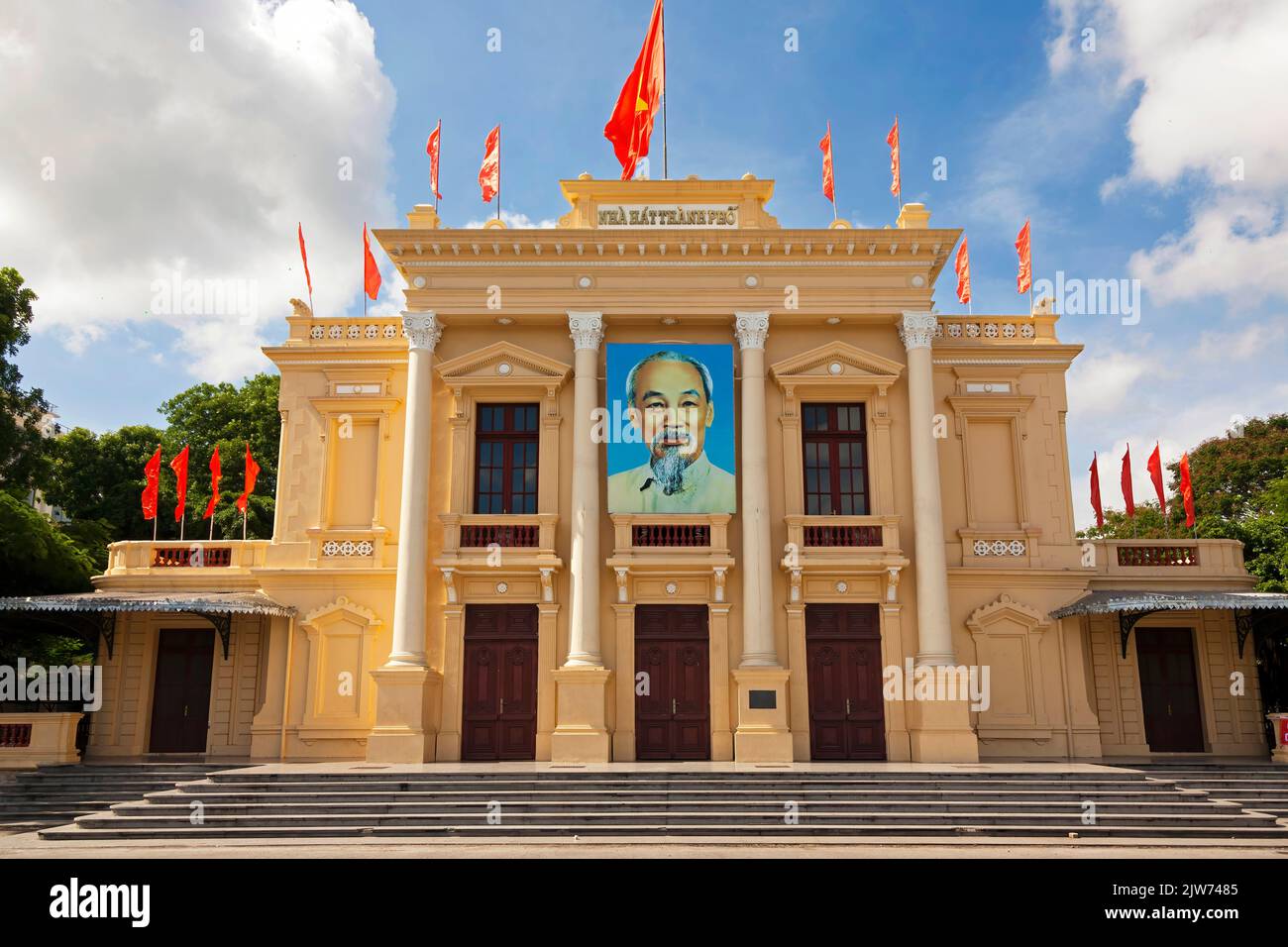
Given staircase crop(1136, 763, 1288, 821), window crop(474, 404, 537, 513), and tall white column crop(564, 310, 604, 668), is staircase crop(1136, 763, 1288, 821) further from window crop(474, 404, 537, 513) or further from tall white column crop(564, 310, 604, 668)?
window crop(474, 404, 537, 513)

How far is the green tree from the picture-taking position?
20.3 metres

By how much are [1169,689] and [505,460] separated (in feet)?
46.4

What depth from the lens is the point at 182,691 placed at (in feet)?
66.6

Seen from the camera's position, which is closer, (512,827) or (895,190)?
(512,827)

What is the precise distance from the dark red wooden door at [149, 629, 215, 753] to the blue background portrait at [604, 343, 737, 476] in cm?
927

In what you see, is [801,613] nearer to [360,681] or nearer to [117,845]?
[360,681]

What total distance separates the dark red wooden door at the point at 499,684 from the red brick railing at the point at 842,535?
18.2 ft

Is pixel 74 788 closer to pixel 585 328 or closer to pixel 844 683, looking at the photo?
pixel 585 328

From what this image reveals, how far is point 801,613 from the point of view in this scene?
62.8 feet

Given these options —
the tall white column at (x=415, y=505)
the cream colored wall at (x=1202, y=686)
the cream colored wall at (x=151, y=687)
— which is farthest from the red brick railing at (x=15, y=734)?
the cream colored wall at (x=1202, y=686)

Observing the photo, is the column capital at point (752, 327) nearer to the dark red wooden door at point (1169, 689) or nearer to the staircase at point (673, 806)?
the staircase at point (673, 806)

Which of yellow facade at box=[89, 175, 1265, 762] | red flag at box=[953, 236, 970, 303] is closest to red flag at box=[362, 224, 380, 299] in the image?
yellow facade at box=[89, 175, 1265, 762]
